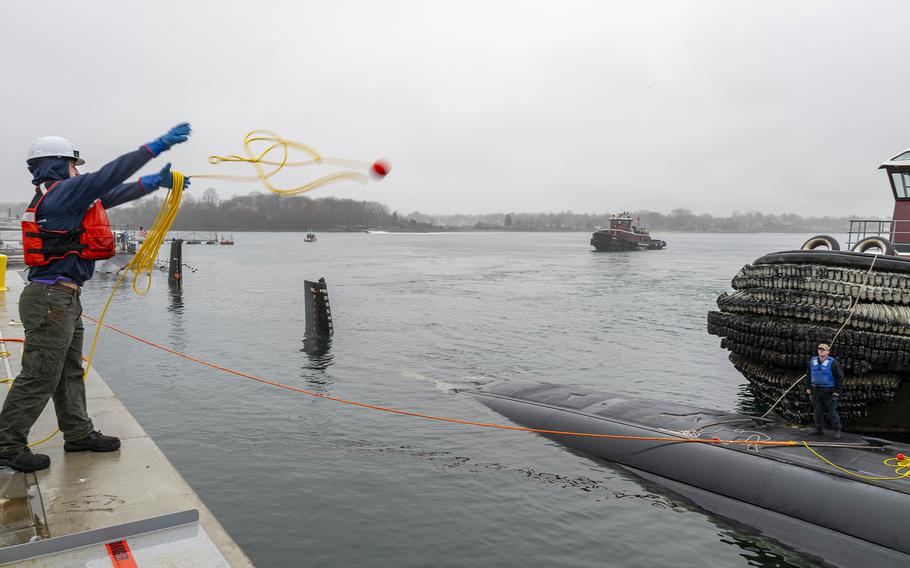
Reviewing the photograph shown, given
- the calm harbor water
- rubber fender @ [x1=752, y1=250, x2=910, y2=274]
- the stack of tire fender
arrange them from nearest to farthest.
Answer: the calm harbor water
the stack of tire fender
rubber fender @ [x1=752, y1=250, x2=910, y2=274]

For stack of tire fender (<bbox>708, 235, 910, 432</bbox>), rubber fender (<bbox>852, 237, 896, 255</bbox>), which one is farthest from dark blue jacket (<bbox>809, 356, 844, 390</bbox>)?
rubber fender (<bbox>852, 237, 896, 255</bbox>)

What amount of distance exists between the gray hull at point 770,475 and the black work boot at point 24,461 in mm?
8568

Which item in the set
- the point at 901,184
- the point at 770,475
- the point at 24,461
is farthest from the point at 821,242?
the point at 24,461

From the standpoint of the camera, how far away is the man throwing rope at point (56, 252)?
582 centimetres

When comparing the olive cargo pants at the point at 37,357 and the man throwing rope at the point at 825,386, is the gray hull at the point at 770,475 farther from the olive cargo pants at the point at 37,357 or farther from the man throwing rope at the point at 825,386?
the olive cargo pants at the point at 37,357

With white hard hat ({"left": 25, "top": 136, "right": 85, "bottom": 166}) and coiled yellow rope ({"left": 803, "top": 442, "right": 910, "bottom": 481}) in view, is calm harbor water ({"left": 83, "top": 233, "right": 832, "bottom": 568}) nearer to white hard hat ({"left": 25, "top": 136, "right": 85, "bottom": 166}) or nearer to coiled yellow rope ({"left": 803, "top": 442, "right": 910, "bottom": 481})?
coiled yellow rope ({"left": 803, "top": 442, "right": 910, "bottom": 481})

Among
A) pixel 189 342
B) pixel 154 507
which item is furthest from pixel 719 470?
pixel 189 342

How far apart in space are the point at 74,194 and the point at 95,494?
275cm

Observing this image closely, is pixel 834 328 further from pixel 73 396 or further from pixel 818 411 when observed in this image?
pixel 73 396

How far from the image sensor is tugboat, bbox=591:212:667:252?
9662 cm

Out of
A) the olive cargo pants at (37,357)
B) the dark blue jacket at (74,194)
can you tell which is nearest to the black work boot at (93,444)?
the olive cargo pants at (37,357)

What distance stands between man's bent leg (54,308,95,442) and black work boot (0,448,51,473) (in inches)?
19.0

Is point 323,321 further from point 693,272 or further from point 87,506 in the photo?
point 693,272

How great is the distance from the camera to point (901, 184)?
58.9ft
